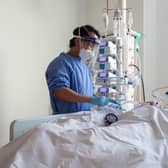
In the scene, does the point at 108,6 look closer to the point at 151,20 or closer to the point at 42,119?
the point at 151,20

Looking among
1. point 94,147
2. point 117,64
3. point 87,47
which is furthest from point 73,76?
point 94,147

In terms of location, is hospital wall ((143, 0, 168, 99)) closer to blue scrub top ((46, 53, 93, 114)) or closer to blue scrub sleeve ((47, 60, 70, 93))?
blue scrub top ((46, 53, 93, 114))

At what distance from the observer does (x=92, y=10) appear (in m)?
3.22

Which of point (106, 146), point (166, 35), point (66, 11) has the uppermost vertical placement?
point (66, 11)

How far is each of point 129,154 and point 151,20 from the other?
84.2 inches

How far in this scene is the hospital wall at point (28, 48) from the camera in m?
2.45

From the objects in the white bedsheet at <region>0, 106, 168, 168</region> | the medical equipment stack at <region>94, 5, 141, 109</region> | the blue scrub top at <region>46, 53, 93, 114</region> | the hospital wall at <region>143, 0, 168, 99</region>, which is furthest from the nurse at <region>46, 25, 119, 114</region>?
the hospital wall at <region>143, 0, 168, 99</region>

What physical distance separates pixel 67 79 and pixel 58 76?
7 centimetres

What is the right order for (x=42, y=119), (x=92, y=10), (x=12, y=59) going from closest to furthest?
(x=42, y=119)
(x=12, y=59)
(x=92, y=10)

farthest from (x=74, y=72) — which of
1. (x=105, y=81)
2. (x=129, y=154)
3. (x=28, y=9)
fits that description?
(x=129, y=154)

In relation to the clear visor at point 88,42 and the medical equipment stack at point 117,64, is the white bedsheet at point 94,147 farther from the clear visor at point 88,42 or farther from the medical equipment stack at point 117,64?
the medical equipment stack at point 117,64

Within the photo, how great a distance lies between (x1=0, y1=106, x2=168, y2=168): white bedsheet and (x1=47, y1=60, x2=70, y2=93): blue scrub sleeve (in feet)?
2.50

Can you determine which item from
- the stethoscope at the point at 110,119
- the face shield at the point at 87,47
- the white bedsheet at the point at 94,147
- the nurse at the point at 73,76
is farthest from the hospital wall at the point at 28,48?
the white bedsheet at the point at 94,147

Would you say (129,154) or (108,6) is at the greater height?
(108,6)
